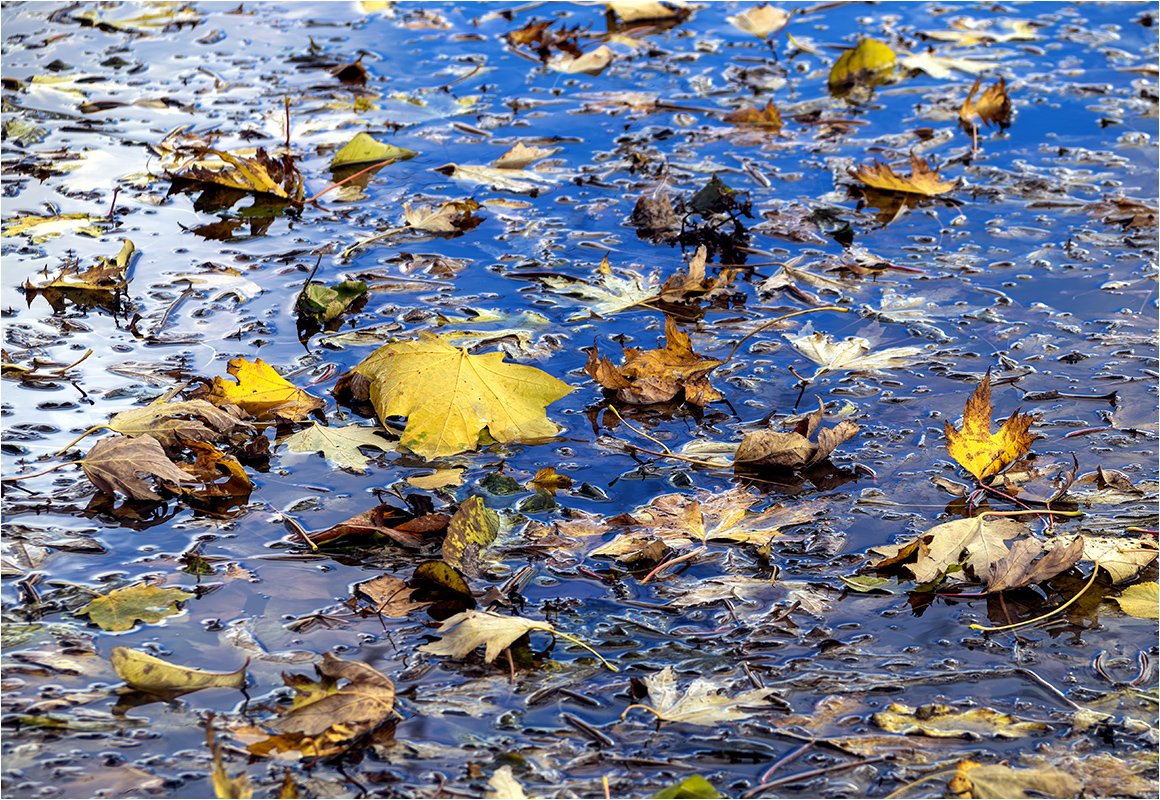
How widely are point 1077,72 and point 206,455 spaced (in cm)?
476

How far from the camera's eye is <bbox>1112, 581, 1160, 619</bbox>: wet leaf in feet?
6.24

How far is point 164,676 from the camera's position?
5.49ft

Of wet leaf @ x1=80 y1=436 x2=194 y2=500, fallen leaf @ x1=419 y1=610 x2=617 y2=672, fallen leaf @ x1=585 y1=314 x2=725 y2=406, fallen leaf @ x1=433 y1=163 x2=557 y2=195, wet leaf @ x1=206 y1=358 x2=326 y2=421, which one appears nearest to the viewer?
fallen leaf @ x1=419 y1=610 x2=617 y2=672

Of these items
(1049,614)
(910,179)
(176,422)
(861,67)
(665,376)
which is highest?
(861,67)

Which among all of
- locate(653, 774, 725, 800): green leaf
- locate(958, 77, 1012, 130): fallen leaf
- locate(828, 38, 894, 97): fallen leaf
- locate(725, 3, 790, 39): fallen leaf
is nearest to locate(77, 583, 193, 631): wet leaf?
locate(653, 774, 725, 800): green leaf

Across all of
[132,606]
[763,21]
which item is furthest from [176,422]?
[763,21]

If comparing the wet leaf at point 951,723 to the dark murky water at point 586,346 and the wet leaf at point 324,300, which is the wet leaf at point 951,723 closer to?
the dark murky water at point 586,346

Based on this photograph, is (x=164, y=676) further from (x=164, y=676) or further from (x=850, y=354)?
(x=850, y=354)

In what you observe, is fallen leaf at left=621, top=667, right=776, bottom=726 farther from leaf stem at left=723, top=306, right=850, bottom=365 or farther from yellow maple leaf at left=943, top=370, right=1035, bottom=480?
leaf stem at left=723, top=306, right=850, bottom=365

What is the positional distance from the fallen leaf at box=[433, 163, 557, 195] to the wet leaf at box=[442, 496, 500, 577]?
6.73ft

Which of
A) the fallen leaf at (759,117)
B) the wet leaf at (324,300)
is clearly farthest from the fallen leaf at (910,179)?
the wet leaf at (324,300)

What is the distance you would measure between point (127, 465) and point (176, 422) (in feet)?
0.62

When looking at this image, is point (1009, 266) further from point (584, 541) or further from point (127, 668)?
point (127, 668)

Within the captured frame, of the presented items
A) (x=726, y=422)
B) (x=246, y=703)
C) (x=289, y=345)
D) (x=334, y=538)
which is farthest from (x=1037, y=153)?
(x=246, y=703)
